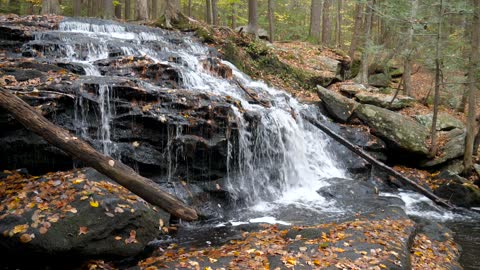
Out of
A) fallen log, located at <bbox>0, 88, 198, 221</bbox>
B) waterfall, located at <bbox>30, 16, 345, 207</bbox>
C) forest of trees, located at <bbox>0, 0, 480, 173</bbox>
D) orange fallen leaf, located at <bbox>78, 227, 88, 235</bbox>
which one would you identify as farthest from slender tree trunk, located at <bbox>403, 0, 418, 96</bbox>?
orange fallen leaf, located at <bbox>78, 227, 88, 235</bbox>

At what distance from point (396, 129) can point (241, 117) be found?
6596 mm

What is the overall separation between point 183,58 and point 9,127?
20.4ft

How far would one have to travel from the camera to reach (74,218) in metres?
5.62

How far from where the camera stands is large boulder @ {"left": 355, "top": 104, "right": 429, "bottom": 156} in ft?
42.8

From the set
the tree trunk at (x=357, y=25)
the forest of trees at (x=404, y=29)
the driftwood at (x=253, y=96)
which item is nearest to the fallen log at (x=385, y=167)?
the driftwood at (x=253, y=96)

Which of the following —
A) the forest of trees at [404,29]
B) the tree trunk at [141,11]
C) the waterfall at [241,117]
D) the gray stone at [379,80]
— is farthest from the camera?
the gray stone at [379,80]

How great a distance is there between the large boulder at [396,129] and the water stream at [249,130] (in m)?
1.92

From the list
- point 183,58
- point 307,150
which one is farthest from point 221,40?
point 307,150

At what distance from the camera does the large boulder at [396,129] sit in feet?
42.8

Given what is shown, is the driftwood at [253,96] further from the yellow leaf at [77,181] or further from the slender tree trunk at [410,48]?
the yellow leaf at [77,181]

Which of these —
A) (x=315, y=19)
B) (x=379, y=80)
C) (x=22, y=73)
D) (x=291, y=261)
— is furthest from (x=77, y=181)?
(x=315, y=19)

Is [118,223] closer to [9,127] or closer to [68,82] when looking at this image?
[9,127]

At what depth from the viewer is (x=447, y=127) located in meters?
14.9

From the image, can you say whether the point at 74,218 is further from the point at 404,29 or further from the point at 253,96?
the point at 404,29
